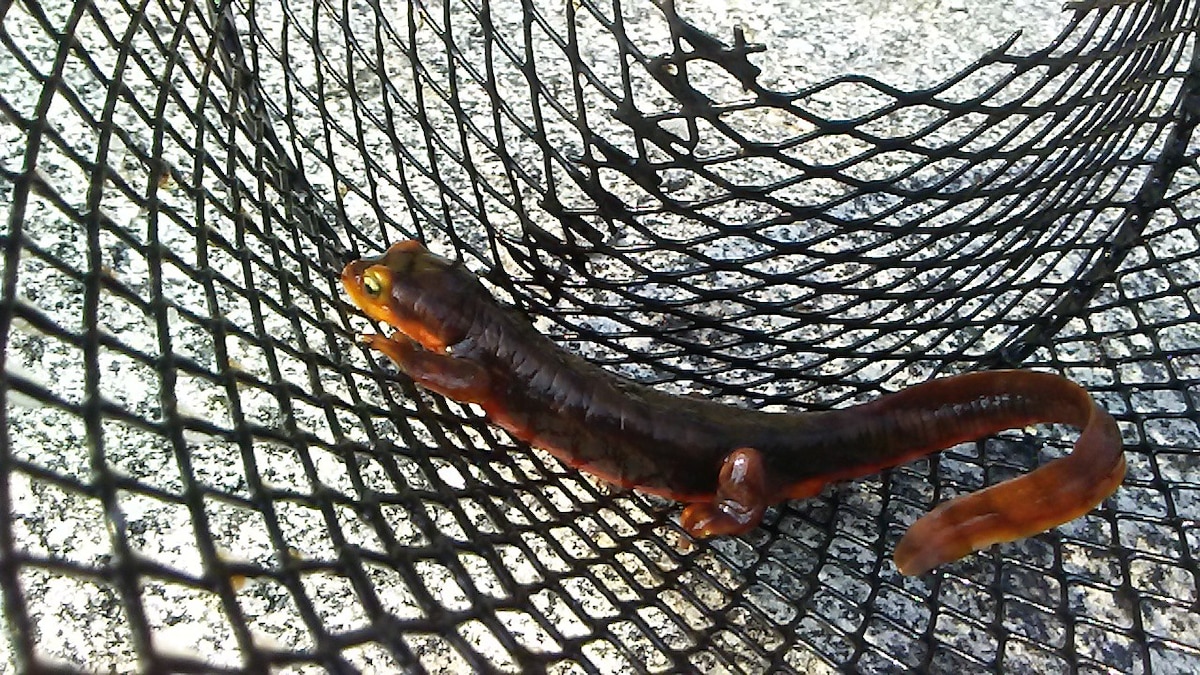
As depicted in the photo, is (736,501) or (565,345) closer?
(736,501)

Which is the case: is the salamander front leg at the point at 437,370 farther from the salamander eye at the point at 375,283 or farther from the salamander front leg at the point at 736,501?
the salamander front leg at the point at 736,501

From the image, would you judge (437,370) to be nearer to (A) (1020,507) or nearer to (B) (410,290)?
(B) (410,290)

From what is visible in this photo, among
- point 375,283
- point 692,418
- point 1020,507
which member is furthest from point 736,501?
point 375,283

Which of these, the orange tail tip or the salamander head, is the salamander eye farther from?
the orange tail tip

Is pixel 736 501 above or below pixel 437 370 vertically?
below

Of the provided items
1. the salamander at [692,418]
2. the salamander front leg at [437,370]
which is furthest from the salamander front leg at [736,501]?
the salamander front leg at [437,370]

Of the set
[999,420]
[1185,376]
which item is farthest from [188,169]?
[1185,376]

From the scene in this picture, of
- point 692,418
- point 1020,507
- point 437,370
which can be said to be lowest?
point 1020,507
